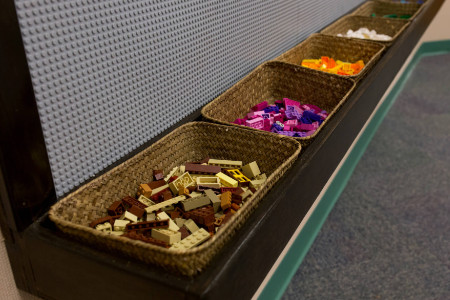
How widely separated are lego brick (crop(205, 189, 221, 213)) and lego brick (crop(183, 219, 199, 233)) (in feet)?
0.25

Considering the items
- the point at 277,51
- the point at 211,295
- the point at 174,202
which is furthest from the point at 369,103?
the point at 211,295

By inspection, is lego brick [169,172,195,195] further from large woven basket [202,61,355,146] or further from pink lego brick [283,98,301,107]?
pink lego brick [283,98,301,107]

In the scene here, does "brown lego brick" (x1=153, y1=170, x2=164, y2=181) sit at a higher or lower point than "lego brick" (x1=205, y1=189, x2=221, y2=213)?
higher

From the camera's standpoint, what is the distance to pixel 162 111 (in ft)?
4.10

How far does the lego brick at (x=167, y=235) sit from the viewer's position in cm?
92

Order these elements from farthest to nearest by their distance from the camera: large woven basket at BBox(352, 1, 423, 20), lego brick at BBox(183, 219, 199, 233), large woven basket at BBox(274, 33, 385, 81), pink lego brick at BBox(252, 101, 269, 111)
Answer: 1. large woven basket at BBox(352, 1, 423, 20)
2. large woven basket at BBox(274, 33, 385, 81)
3. pink lego brick at BBox(252, 101, 269, 111)
4. lego brick at BBox(183, 219, 199, 233)

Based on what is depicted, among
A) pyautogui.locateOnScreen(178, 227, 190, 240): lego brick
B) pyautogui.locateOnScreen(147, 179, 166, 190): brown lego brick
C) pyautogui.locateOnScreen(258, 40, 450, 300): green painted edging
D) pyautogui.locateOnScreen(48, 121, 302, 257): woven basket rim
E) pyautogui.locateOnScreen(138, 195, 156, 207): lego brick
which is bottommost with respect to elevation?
pyautogui.locateOnScreen(258, 40, 450, 300): green painted edging

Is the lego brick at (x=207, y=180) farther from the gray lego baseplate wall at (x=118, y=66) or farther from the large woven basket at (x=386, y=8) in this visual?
the large woven basket at (x=386, y=8)

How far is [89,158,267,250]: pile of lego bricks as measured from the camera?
3.14 feet

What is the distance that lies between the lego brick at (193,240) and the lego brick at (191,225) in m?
0.02

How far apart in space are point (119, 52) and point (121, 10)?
10 centimetres

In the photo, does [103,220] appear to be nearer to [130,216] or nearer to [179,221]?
[130,216]

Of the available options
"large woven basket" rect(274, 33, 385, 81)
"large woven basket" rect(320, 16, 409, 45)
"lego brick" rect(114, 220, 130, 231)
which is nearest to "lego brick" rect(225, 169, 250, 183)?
"lego brick" rect(114, 220, 130, 231)

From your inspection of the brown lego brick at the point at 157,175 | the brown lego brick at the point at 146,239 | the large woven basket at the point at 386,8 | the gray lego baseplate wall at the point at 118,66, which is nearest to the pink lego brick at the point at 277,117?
the gray lego baseplate wall at the point at 118,66
